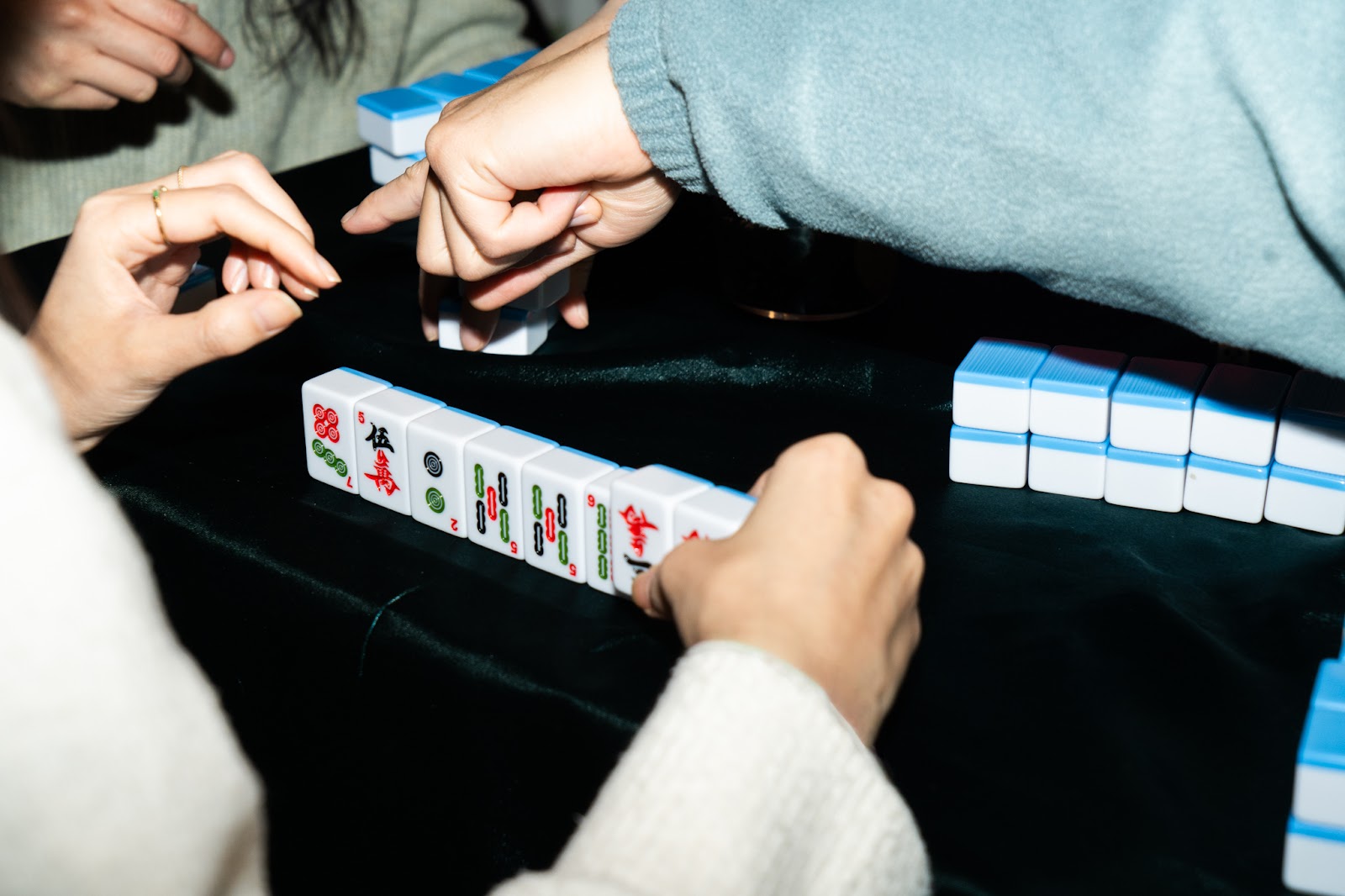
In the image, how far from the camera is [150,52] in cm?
164

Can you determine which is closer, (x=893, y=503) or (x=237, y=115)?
(x=893, y=503)

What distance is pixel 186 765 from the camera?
0.57 meters

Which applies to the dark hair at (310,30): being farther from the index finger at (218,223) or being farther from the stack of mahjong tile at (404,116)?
the index finger at (218,223)

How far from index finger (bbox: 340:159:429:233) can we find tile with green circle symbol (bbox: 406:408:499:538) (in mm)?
307

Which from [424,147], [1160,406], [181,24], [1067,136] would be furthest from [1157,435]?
[181,24]

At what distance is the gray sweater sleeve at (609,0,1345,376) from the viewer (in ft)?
2.54

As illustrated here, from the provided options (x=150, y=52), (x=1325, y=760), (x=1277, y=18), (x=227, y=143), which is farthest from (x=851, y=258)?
(x=227, y=143)

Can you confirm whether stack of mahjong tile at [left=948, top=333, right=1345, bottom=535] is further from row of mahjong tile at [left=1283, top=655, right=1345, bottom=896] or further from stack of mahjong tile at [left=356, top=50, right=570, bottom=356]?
stack of mahjong tile at [left=356, top=50, right=570, bottom=356]

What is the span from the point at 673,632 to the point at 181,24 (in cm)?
124

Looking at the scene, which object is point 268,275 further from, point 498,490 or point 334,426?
point 498,490

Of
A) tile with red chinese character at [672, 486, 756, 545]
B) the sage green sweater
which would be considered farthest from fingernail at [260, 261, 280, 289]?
the sage green sweater

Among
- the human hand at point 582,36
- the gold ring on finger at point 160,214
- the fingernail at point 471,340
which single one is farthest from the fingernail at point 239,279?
the human hand at point 582,36

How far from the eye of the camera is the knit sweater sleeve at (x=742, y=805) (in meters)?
0.63

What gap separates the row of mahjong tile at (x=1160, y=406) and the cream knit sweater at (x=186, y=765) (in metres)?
0.45
